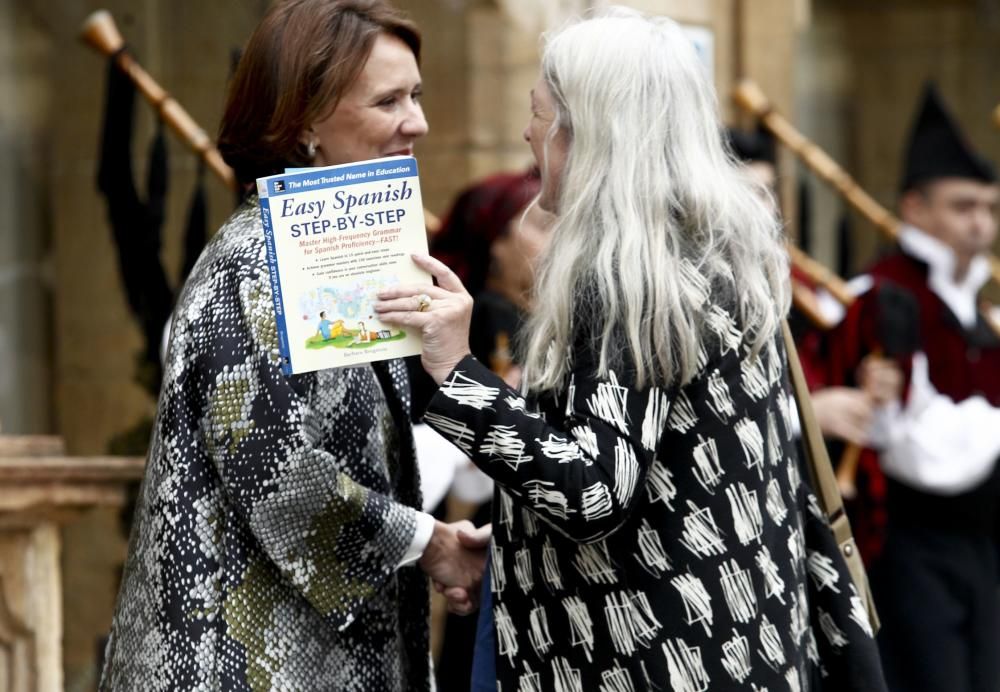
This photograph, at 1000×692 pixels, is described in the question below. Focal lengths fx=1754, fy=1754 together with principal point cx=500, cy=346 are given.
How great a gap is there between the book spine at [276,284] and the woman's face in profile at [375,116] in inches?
16.3

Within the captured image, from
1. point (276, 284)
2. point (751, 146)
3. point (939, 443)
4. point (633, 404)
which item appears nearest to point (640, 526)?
point (633, 404)

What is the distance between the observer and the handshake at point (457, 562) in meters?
3.21

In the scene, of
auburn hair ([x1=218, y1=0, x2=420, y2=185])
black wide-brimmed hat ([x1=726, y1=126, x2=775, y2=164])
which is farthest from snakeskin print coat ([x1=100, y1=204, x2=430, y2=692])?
black wide-brimmed hat ([x1=726, y1=126, x2=775, y2=164])

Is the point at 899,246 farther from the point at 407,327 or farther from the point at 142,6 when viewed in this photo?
the point at 407,327

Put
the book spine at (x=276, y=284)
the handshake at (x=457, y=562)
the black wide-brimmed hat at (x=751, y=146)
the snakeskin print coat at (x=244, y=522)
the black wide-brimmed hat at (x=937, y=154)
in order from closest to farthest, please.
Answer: the book spine at (x=276, y=284)
the snakeskin print coat at (x=244, y=522)
the handshake at (x=457, y=562)
the black wide-brimmed hat at (x=751, y=146)
the black wide-brimmed hat at (x=937, y=154)

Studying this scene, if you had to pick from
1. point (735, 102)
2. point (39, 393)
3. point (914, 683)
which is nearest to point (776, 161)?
point (735, 102)

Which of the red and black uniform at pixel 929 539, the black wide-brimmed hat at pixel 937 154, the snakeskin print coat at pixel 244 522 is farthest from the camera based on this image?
the black wide-brimmed hat at pixel 937 154

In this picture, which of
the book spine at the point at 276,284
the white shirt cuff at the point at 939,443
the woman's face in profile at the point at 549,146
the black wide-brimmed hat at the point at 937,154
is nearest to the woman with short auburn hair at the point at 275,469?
the book spine at the point at 276,284

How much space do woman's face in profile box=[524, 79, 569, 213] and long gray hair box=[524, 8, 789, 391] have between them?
0.01m

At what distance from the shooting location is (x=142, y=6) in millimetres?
6816

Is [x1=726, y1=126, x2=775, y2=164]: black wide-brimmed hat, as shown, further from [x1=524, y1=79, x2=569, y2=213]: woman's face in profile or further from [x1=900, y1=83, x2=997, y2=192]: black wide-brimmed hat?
[x1=524, y1=79, x2=569, y2=213]: woman's face in profile

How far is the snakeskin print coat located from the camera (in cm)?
287

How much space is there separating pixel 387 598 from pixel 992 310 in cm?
455

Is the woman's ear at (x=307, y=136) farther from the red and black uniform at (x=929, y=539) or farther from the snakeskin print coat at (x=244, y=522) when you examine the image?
the red and black uniform at (x=929, y=539)
